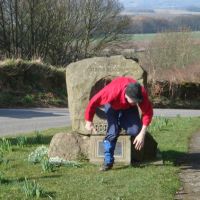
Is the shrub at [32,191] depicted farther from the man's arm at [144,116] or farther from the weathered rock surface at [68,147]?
the weathered rock surface at [68,147]

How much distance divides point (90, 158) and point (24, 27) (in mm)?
33802

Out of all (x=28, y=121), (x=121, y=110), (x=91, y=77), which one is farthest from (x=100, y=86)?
(x=28, y=121)

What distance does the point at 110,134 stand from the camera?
29.7 feet

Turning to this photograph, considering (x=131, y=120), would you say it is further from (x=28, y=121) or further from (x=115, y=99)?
(x=28, y=121)

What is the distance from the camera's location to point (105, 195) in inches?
281

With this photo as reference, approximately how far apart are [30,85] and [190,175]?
22.4 m

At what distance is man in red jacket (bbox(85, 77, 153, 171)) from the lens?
8414 millimetres

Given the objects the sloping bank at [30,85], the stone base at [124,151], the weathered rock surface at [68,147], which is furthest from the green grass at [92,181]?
the sloping bank at [30,85]

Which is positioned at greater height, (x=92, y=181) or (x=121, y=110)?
(x=121, y=110)

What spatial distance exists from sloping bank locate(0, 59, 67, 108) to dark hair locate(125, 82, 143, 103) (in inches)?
747

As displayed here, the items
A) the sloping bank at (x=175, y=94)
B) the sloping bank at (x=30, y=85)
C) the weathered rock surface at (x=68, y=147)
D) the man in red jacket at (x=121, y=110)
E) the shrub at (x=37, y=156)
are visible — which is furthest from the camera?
the sloping bank at (x=175, y=94)

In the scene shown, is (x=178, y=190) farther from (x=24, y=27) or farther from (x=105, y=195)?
(x=24, y=27)

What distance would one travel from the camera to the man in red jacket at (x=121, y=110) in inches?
331

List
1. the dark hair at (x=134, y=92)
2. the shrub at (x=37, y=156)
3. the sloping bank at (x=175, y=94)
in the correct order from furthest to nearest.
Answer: the sloping bank at (x=175, y=94), the shrub at (x=37, y=156), the dark hair at (x=134, y=92)
